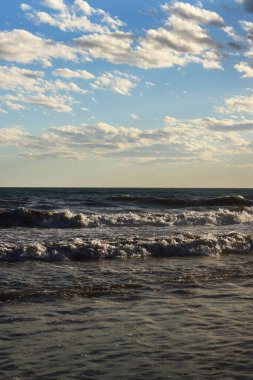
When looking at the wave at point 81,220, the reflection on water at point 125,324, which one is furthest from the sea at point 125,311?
the wave at point 81,220

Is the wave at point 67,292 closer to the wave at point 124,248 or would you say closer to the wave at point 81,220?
the wave at point 124,248

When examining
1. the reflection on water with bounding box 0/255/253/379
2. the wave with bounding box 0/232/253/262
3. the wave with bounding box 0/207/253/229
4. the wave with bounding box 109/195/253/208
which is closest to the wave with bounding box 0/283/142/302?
the reflection on water with bounding box 0/255/253/379

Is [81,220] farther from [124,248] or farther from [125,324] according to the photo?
[125,324]

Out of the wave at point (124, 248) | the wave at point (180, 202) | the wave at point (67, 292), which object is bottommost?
the wave at point (67, 292)

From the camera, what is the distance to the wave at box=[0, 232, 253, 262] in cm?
1384

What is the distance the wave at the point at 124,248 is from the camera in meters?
13.8

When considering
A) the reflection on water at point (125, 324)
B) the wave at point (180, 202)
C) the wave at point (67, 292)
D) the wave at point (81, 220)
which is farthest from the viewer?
the wave at point (180, 202)

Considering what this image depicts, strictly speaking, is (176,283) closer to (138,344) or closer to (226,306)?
(226,306)

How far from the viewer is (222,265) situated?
507 inches

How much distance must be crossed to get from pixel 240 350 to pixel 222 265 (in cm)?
708

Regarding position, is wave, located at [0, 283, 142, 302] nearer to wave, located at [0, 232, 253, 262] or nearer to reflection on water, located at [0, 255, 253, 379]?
reflection on water, located at [0, 255, 253, 379]

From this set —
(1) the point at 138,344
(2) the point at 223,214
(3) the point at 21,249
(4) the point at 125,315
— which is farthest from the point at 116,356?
(2) the point at 223,214

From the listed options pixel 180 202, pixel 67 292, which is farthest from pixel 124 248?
pixel 180 202

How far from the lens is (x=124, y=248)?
14875 mm
